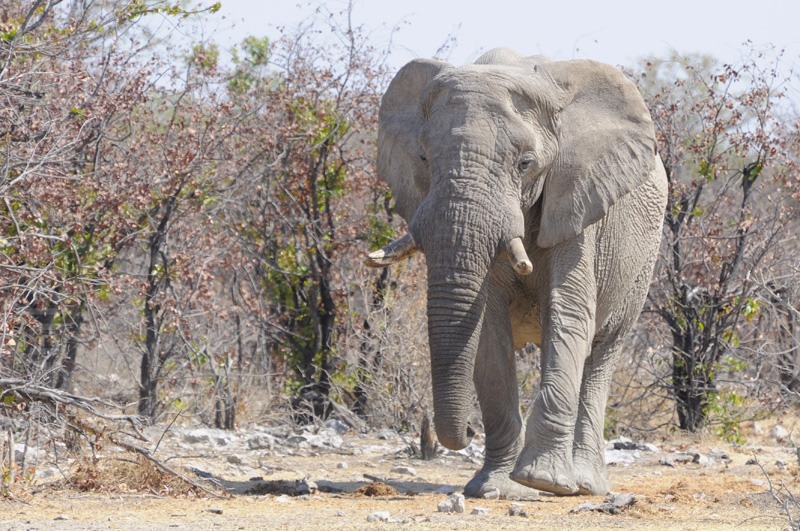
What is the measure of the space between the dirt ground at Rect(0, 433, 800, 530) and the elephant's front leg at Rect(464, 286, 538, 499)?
0.26 metres

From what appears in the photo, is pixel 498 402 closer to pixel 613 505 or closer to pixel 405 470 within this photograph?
pixel 613 505

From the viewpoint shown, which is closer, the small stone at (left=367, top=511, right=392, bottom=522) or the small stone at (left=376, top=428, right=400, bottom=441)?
the small stone at (left=367, top=511, right=392, bottom=522)

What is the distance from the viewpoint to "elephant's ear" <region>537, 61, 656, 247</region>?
8445 mm

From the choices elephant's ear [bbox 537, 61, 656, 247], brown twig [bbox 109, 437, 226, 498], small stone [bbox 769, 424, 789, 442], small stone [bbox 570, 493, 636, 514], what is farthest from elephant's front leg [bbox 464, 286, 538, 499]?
small stone [bbox 769, 424, 789, 442]

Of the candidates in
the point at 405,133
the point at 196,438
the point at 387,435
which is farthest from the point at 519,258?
the point at 387,435

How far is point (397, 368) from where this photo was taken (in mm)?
12023

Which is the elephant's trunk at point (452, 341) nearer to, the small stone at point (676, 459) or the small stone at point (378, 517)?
the small stone at point (378, 517)

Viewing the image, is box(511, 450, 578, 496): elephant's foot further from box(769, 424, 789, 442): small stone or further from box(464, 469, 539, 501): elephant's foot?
box(769, 424, 789, 442): small stone

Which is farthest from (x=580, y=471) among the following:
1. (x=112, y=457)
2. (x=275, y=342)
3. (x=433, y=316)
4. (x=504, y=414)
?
(x=275, y=342)

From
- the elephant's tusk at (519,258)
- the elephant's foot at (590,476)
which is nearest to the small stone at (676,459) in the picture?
the elephant's foot at (590,476)

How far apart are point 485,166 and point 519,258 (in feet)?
1.89

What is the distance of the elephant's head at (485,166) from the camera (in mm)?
7664

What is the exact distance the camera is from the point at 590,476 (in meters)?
8.85

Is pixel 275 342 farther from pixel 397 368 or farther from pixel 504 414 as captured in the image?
pixel 504 414
